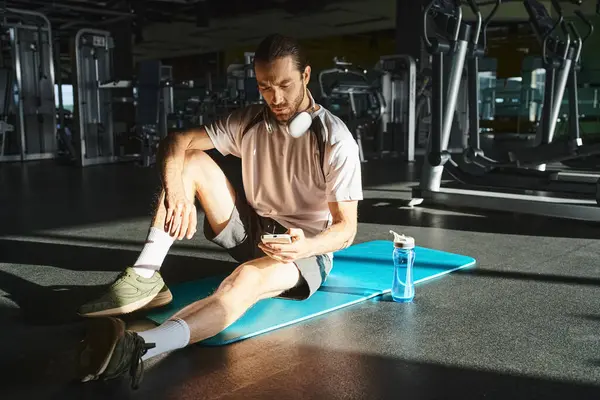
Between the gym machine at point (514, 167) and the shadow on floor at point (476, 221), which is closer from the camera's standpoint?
the shadow on floor at point (476, 221)

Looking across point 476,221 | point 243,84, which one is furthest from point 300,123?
point 243,84

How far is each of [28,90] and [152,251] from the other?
6223 millimetres

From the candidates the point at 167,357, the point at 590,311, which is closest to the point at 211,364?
the point at 167,357

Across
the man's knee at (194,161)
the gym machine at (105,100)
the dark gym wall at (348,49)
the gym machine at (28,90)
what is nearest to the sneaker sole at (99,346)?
the man's knee at (194,161)

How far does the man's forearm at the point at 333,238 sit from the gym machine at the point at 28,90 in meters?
6.43

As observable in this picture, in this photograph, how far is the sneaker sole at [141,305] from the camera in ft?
5.54

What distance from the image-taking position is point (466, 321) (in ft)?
5.71

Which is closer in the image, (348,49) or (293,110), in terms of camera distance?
(293,110)

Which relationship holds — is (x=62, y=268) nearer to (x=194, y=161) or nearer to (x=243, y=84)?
(x=194, y=161)

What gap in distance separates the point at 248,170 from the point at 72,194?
305 centimetres

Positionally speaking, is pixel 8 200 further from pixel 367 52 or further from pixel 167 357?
pixel 367 52

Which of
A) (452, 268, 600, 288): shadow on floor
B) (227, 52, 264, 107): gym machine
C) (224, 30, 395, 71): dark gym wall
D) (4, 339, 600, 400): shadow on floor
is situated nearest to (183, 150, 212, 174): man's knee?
(4, 339, 600, 400): shadow on floor

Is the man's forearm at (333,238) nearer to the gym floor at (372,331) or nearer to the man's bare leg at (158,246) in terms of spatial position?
the gym floor at (372,331)

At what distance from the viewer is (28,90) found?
279 inches
